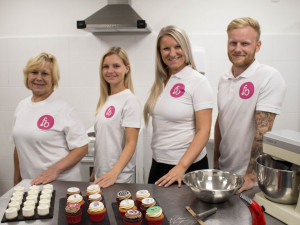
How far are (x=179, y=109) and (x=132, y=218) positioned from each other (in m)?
0.74

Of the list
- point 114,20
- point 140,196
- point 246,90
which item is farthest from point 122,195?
point 114,20

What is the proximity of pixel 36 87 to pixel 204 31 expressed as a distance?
199cm

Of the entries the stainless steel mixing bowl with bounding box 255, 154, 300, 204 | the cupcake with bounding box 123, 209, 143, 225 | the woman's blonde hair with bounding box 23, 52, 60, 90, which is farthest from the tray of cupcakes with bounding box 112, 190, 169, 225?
the woman's blonde hair with bounding box 23, 52, 60, 90

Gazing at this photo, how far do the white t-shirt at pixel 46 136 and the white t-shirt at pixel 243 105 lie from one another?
85cm

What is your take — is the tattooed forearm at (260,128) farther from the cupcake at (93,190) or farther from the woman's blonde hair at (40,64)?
the woman's blonde hair at (40,64)

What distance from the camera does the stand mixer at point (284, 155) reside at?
1.11 meters

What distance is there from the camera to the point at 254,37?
5.58ft

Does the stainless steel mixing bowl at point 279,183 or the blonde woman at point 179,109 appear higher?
the blonde woman at point 179,109

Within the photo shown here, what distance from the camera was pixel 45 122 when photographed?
1.74 meters

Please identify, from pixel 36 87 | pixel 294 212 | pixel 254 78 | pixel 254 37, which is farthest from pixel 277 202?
pixel 36 87

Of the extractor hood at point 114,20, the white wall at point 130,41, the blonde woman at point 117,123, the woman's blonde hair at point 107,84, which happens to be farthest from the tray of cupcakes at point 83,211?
the extractor hood at point 114,20

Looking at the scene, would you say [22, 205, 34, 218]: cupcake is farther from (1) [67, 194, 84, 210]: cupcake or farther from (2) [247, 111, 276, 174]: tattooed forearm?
(2) [247, 111, 276, 174]: tattooed forearm

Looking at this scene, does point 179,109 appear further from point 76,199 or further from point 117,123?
point 76,199

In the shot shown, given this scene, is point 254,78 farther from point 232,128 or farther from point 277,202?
point 277,202
